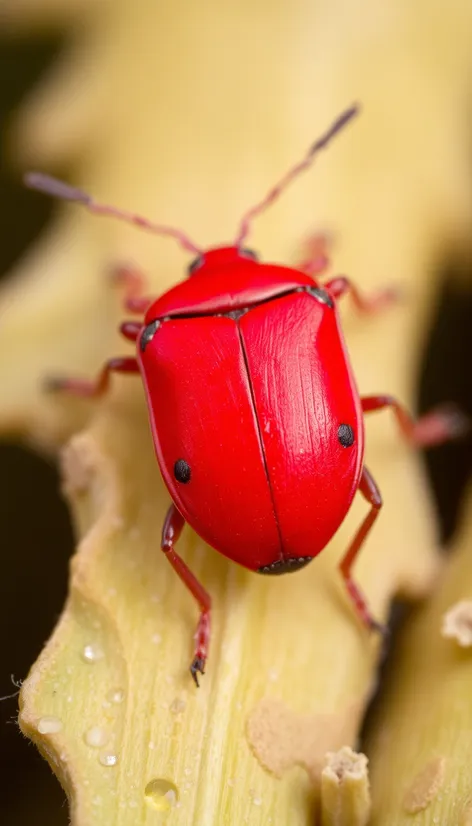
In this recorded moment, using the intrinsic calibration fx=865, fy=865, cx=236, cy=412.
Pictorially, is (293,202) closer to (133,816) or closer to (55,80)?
(55,80)

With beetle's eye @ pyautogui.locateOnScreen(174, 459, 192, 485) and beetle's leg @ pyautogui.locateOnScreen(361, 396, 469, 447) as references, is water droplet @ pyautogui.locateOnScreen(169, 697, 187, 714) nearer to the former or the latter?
beetle's eye @ pyautogui.locateOnScreen(174, 459, 192, 485)

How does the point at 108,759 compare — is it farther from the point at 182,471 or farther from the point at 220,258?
the point at 220,258

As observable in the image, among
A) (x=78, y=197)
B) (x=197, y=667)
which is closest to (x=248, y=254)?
(x=78, y=197)

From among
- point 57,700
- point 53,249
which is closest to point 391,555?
point 57,700

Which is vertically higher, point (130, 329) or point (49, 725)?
point (130, 329)

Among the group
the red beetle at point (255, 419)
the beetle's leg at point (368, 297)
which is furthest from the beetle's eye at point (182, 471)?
the beetle's leg at point (368, 297)

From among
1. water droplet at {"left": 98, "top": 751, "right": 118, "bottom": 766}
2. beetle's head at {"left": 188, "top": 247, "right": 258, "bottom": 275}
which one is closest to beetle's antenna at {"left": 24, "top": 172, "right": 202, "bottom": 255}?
beetle's head at {"left": 188, "top": 247, "right": 258, "bottom": 275}

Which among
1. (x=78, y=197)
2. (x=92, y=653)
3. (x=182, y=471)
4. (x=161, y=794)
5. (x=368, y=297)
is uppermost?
(x=78, y=197)

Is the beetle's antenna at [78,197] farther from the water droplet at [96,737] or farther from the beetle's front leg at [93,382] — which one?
the water droplet at [96,737]

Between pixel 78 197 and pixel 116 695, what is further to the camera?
pixel 78 197
